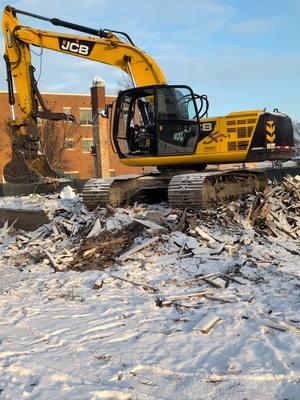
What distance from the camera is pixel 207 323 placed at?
4625 mm

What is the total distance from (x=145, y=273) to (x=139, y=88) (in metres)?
5.13

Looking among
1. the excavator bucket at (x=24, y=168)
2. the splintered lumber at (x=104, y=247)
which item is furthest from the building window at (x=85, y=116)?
the splintered lumber at (x=104, y=247)

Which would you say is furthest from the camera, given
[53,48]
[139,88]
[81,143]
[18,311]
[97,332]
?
[81,143]

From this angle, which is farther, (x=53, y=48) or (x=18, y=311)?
(x=53, y=48)

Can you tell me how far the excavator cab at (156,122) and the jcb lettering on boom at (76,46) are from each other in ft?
4.88

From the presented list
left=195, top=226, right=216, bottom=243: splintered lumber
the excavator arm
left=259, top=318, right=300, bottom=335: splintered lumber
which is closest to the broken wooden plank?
left=259, top=318, right=300, bottom=335: splintered lumber

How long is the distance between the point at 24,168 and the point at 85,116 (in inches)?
1434

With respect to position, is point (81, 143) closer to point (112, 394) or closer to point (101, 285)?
point (101, 285)

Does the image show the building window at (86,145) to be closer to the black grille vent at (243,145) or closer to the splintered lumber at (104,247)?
the black grille vent at (243,145)

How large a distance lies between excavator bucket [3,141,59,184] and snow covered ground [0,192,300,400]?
162 inches

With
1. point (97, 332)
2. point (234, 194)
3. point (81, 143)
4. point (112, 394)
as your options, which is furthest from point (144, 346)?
point (81, 143)

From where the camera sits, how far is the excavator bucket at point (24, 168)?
11.8 m

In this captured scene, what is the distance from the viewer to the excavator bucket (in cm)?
Answer: 1180

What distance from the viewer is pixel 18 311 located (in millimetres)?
5469
